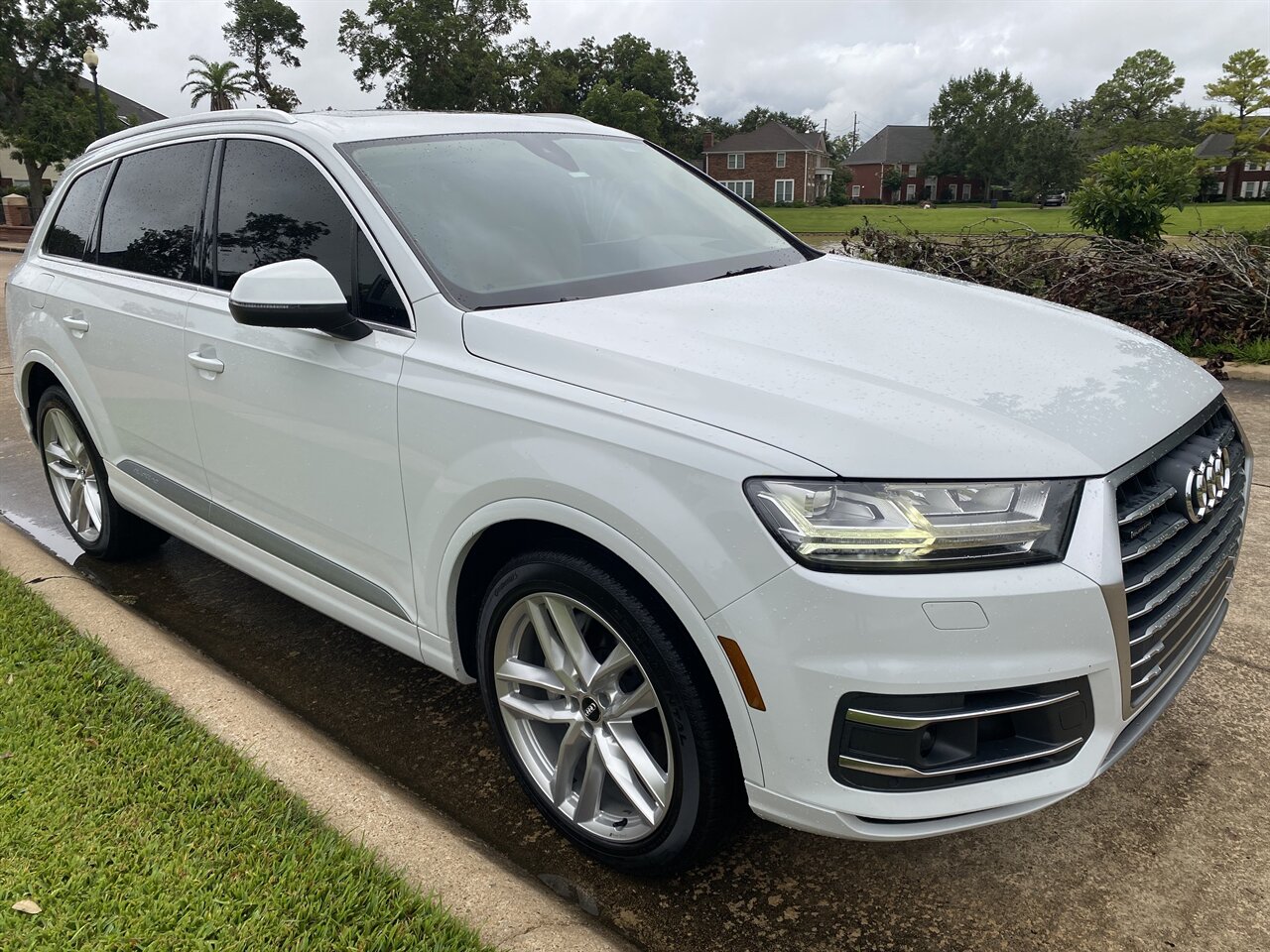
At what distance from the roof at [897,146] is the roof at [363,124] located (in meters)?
114

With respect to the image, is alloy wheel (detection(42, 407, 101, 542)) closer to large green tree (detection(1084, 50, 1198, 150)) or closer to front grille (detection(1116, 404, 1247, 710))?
front grille (detection(1116, 404, 1247, 710))

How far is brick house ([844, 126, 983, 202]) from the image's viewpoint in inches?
4220

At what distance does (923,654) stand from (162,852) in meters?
1.78

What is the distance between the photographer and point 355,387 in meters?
2.67

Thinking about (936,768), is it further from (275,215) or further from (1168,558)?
(275,215)

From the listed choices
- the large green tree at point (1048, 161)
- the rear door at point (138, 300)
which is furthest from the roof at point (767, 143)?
the rear door at point (138, 300)

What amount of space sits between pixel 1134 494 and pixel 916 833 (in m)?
0.83

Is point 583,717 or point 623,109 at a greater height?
point 623,109

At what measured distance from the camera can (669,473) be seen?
199 centimetres

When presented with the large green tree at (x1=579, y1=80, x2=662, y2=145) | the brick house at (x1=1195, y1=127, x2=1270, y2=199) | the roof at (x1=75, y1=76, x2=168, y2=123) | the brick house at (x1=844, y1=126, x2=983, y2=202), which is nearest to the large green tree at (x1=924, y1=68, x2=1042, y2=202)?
the brick house at (x1=844, y1=126, x2=983, y2=202)

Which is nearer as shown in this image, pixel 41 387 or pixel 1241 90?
pixel 41 387

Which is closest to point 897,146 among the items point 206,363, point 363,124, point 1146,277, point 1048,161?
point 1048,161

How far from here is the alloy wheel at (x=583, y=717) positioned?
7.53ft

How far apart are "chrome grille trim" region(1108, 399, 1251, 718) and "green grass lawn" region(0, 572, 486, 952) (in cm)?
150
